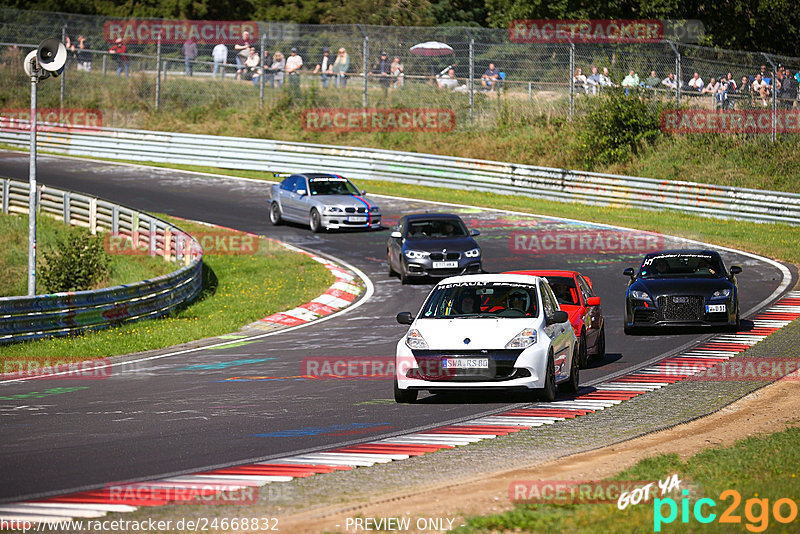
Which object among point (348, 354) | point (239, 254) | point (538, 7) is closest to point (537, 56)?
point (538, 7)

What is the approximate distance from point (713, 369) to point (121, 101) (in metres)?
37.6

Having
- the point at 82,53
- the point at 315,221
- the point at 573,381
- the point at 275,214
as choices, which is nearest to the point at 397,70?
the point at 275,214

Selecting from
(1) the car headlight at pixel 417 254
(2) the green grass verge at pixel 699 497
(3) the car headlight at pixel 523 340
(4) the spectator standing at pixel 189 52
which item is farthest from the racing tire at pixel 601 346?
(4) the spectator standing at pixel 189 52

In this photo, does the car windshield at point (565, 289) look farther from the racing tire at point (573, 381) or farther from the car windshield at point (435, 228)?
the car windshield at point (435, 228)

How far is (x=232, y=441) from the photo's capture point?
32.9 feet

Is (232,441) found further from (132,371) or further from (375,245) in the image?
(375,245)

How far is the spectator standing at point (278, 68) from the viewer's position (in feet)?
142

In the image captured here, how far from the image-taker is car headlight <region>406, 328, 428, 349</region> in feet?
39.1

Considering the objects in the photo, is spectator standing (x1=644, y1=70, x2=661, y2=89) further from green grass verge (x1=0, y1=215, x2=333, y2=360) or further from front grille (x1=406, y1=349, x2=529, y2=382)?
front grille (x1=406, y1=349, x2=529, y2=382)

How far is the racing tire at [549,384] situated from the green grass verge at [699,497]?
107 inches

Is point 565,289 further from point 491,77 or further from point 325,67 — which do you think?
point 325,67

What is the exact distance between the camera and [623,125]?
3944cm

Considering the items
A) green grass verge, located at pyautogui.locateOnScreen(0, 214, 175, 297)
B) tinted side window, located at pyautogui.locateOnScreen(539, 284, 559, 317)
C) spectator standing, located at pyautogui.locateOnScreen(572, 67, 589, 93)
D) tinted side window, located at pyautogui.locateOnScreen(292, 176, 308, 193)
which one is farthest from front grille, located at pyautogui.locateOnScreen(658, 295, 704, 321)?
spectator standing, located at pyautogui.locateOnScreen(572, 67, 589, 93)

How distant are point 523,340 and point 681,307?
7025 mm
